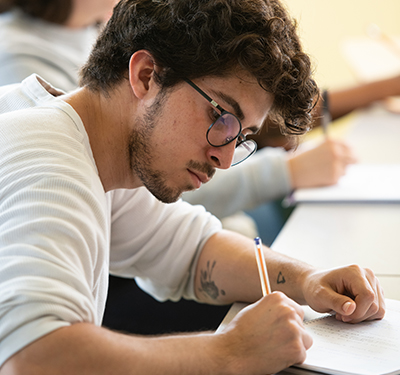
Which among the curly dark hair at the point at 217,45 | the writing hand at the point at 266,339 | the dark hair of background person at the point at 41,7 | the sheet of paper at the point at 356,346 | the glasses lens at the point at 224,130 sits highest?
the curly dark hair at the point at 217,45

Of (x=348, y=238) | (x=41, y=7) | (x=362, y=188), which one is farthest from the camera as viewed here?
(x=41, y=7)

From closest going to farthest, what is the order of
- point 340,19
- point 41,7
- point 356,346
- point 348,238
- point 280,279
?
point 356,346 → point 280,279 → point 348,238 → point 41,7 → point 340,19

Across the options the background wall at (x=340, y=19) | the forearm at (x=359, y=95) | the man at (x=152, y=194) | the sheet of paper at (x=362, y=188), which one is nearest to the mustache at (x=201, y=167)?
the man at (x=152, y=194)

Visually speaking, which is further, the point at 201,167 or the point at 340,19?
the point at 340,19

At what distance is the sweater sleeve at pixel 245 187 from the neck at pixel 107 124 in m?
0.66

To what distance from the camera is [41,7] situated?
1762mm

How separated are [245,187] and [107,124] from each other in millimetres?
773

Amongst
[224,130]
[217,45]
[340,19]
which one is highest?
[217,45]

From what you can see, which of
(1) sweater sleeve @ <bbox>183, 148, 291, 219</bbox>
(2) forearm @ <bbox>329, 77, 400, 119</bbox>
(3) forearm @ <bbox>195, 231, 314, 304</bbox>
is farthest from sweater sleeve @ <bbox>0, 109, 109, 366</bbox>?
(2) forearm @ <bbox>329, 77, 400, 119</bbox>

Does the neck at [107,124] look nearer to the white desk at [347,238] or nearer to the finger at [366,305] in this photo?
the white desk at [347,238]

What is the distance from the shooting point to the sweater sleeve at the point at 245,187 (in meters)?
1.53

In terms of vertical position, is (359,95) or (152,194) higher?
(152,194)

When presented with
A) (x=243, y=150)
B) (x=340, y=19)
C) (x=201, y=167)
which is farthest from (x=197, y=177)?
(x=340, y=19)

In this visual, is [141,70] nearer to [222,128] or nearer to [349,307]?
[222,128]
